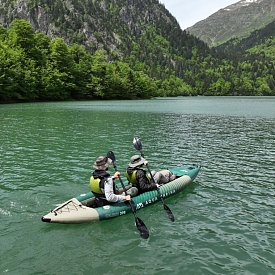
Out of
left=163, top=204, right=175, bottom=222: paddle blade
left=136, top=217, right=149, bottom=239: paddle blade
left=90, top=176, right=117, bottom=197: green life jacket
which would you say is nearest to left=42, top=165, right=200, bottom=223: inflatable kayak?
left=90, top=176, right=117, bottom=197: green life jacket

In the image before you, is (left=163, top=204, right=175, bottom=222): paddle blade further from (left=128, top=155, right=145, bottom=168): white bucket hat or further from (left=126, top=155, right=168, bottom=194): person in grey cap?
(left=128, top=155, right=145, bottom=168): white bucket hat

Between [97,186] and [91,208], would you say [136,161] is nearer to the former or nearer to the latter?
[97,186]

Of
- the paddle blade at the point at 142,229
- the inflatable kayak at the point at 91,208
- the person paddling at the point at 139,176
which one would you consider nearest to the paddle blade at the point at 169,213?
the inflatable kayak at the point at 91,208

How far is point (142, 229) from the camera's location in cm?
1072

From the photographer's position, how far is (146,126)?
126 ft

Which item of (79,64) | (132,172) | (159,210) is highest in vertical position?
(79,64)

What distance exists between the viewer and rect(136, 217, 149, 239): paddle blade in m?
10.4

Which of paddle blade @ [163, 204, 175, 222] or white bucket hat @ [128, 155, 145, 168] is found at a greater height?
white bucket hat @ [128, 155, 145, 168]

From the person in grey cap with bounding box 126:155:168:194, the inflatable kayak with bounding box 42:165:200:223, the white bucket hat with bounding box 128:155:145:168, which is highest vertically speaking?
the white bucket hat with bounding box 128:155:145:168

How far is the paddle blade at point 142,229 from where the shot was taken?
10.4 meters

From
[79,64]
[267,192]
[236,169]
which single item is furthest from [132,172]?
[79,64]

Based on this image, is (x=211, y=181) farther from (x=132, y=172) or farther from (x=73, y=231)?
(x=73, y=231)

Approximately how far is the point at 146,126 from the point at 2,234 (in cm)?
2875

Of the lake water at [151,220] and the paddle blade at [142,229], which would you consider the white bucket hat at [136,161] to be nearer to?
the lake water at [151,220]
